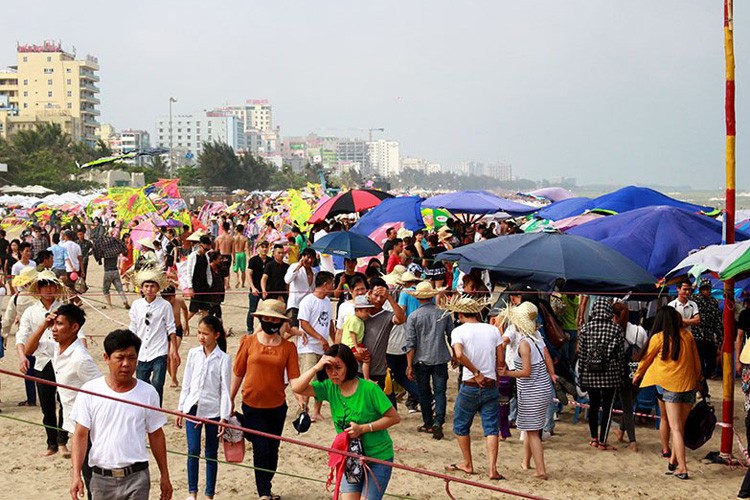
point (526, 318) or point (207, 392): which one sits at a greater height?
A: point (526, 318)

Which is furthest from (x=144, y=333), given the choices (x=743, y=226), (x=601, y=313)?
(x=743, y=226)

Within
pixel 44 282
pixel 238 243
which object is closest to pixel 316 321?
pixel 44 282

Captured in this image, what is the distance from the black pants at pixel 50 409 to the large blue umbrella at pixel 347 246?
550 cm

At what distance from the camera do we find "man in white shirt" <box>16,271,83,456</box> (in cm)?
710

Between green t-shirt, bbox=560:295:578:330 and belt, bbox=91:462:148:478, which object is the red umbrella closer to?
green t-shirt, bbox=560:295:578:330

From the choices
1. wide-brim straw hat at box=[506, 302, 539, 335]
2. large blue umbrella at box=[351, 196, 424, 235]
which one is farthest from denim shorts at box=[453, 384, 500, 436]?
large blue umbrella at box=[351, 196, 424, 235]

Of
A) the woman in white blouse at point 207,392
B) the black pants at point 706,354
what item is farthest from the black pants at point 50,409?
the black pants at point 706,354

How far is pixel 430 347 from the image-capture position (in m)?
7.86

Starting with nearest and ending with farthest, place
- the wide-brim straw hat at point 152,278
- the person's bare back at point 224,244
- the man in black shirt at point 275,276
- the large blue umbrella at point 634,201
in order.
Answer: the wide-brim straw hat at point 152,278
the man in black shirt at point 275,276
the large blue umbrella at point 634,201
the person's bare back at point 224,244

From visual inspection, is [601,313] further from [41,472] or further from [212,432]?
[41,472]

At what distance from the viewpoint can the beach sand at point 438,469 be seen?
21.8 ft

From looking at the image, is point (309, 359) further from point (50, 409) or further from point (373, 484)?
point (373, 484)

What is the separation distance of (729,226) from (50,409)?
569 cm

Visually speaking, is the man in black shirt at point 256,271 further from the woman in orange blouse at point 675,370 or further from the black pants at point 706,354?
the woman in orange blouse at point 675,370
